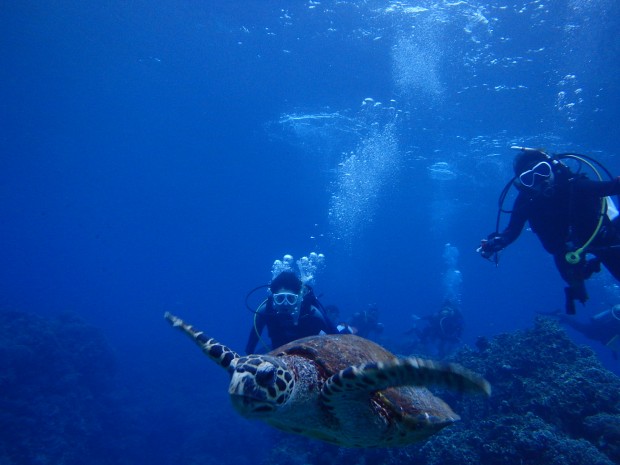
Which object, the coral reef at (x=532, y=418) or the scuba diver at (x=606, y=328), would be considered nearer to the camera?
the coral reef at (x=532, y=418)

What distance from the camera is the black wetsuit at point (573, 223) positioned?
5.38 meters

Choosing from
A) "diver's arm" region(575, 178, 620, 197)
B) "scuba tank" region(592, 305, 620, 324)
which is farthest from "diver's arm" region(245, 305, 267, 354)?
"scuba tank" region(592, 305, 620, 324)

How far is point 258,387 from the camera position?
2115mm

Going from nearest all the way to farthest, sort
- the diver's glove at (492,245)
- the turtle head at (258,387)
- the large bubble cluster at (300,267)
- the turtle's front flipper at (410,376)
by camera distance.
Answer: the turtle's front flipper at (410,376)
the turtle head at (258,387)
the diver's glove at (492,245)
the large bubble cluster at (300,267)

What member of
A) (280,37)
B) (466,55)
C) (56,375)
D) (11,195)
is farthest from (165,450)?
(11,195)

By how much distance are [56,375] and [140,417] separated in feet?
14.9

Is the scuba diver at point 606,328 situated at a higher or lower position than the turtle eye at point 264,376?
higher

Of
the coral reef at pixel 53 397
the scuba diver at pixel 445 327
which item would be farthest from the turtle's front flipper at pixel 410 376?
the scuba diver at pixel 445 327

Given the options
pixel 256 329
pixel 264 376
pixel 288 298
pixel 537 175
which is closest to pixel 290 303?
pixel 288 298

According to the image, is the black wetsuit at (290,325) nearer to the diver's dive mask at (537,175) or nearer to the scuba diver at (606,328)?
the diver's dive mask at (537,175)

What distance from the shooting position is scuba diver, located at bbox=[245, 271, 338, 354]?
22.2 ft

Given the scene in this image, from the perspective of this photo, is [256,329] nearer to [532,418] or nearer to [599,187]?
[532,418]

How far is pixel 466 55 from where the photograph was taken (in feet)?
53.8

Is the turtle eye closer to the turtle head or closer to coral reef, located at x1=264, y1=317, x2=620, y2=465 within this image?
the turtle head
